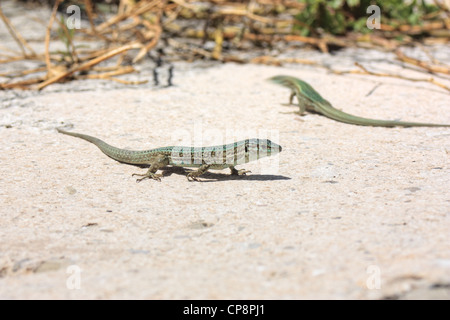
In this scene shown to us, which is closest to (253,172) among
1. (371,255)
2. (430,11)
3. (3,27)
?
(371,255)

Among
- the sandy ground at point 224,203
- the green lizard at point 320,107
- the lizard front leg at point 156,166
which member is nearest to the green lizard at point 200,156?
the lizard front leg at point 156,166

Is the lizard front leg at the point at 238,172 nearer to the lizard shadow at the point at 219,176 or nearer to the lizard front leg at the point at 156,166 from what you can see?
the lizard shadow at the point at 219,176

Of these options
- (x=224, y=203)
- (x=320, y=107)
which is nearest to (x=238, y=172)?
(x=224, y=203)

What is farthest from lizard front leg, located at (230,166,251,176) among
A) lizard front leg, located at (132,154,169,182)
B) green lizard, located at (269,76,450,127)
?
green lizard, located at (269,76,450,127)

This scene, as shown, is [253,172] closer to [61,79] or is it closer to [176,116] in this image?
[176,116]

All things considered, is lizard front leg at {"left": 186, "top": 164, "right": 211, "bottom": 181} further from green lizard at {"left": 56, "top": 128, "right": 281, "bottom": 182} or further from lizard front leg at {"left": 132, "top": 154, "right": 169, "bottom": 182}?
lizard front leg at {"left": 132, "top": 154, "right": 169, "bottom": 182}

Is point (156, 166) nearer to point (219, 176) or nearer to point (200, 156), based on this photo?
point (200, 156)
